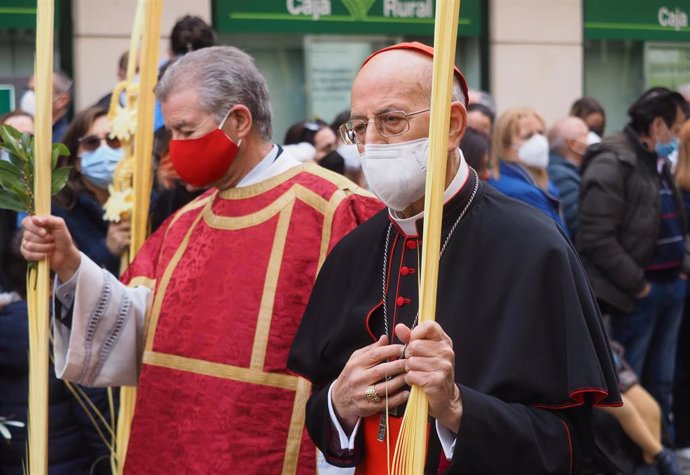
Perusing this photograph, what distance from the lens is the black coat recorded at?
702cm

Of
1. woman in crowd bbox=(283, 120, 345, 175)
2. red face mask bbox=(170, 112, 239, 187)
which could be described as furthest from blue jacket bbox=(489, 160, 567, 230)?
red face mask bbox=(170, 112, 239, 187)

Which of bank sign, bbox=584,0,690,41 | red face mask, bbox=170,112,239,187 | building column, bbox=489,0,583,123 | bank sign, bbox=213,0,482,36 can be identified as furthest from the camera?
bank sign, bbox=584,0,690,41

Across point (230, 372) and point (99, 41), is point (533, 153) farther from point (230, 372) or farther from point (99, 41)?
point (99, 41)

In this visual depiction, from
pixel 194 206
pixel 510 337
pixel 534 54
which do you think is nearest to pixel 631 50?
Result: pixel 534 54

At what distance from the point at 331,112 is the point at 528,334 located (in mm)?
8498

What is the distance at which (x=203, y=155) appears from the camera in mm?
3840

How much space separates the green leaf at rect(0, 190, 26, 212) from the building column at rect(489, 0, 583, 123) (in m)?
8.39

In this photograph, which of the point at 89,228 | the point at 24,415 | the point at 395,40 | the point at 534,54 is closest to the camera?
the point at 24,415

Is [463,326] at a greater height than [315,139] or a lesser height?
lesser

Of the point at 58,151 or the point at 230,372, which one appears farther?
the point at 230,372

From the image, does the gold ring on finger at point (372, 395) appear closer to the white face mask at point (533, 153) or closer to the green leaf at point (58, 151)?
the green leaf at point (58, 151)

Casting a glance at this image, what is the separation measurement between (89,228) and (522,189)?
1932 millimetres

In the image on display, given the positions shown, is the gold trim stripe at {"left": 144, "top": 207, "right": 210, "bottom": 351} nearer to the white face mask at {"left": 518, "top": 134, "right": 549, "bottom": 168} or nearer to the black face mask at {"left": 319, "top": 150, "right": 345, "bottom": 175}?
the black face mask at {"left": 319, "top": 150, "right": 345, "bottom": 175}

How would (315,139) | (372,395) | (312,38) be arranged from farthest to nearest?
(312,38), (315,139), (372,395)
